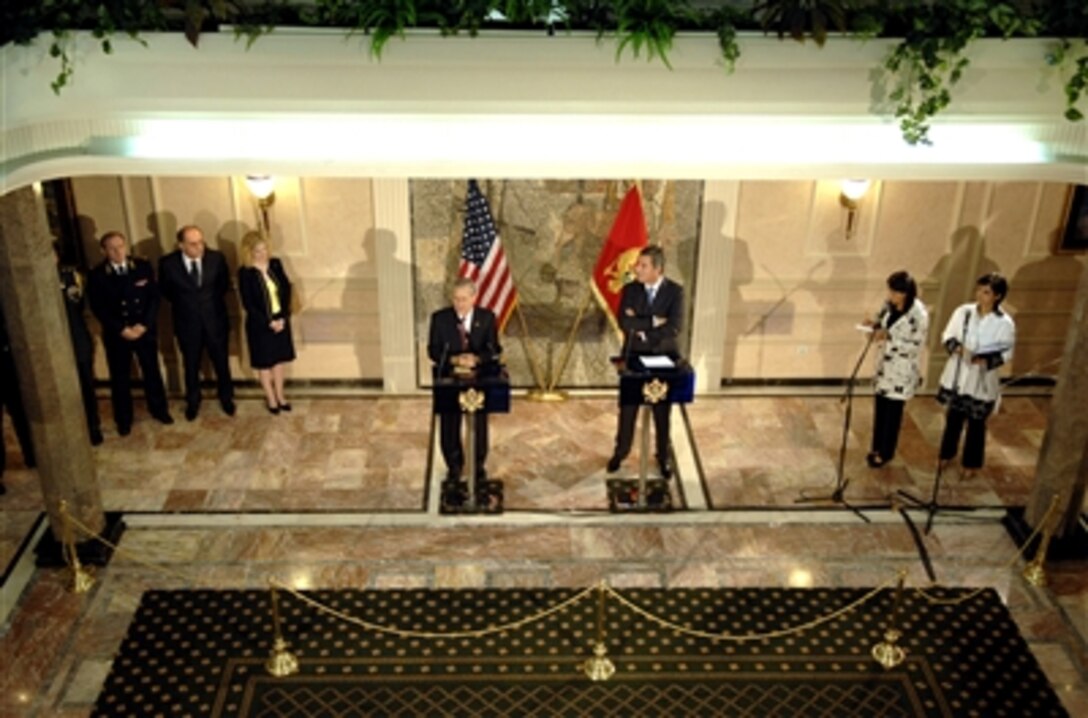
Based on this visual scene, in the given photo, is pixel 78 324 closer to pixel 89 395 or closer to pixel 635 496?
pixel 89 395

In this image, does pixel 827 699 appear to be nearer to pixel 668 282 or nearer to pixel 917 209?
pixel 668 282

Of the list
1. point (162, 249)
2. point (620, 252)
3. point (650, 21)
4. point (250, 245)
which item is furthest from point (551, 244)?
point (650, 21)

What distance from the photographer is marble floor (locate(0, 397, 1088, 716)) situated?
339 inches

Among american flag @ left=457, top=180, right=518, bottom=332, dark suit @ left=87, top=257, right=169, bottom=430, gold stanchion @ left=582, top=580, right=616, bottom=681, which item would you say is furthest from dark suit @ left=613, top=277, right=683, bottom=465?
dark suit @ left=87, top=257, right=169, bottom=430

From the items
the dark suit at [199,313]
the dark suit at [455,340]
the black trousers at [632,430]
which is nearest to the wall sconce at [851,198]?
the black trousers at [632,430]

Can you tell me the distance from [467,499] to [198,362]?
2837 mm

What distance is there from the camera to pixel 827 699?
7828 millimetres

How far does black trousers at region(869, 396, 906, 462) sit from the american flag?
320 centimetres

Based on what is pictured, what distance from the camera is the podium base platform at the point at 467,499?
962 centimetres

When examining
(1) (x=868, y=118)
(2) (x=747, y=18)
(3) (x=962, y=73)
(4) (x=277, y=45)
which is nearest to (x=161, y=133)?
(4) (x=277, y=45)

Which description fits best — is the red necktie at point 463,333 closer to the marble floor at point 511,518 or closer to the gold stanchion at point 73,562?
the marble floor at point 511,518

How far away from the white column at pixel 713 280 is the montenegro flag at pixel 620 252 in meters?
0.71

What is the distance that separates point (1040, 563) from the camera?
8.96 m

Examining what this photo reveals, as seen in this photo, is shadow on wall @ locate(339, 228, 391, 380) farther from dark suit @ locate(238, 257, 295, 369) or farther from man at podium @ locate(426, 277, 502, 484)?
man at podium @ locate(426, 277, 502, 484)
